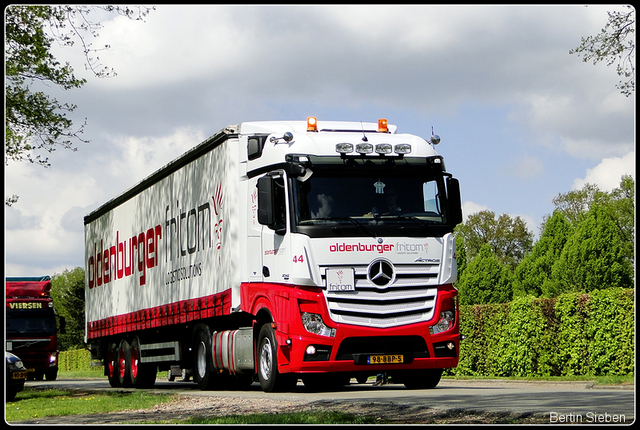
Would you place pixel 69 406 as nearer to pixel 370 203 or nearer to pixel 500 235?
pixel 370 203

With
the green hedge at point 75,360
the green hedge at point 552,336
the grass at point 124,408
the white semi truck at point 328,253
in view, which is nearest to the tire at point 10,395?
the grass at point 124,408

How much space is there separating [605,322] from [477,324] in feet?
16.4

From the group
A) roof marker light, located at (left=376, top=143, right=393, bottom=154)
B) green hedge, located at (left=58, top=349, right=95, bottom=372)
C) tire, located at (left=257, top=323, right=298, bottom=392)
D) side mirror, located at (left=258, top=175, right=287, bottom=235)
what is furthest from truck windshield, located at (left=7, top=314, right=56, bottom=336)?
green hedge, located at (left=58, top=349, right=95, bottom=372)

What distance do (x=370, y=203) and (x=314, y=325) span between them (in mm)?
2110

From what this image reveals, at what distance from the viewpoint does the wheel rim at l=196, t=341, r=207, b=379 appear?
18.1 m

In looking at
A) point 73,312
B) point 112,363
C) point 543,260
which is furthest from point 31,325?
point 73,312

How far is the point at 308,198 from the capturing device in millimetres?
14281

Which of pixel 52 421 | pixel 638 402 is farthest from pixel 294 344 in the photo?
pixel 638 402

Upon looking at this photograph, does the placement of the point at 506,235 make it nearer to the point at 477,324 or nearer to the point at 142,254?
the point at 477,324

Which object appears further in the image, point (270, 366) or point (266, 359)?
point (266, 359)

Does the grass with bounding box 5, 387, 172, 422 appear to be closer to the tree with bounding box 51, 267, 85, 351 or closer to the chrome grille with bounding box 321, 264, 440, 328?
the chrome grille with bounding box 321, 264, 440, 328

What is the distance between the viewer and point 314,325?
14.2 m

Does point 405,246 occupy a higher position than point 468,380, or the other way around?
point 405,246

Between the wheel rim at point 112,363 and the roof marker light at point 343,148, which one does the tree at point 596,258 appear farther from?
the roof marker light at point 343,148
